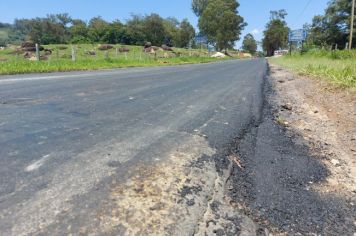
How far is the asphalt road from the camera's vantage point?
192 cm

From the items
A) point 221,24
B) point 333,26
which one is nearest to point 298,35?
point 333,26

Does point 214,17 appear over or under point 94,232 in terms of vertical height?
over

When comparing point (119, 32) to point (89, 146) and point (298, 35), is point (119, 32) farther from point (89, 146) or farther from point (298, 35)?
point (89, 146)

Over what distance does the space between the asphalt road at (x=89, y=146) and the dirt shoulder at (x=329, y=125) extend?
69 centimetres

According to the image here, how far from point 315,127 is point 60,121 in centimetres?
348

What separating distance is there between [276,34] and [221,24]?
3616cm

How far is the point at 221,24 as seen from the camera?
74.5 meters

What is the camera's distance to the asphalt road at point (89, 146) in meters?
1.92

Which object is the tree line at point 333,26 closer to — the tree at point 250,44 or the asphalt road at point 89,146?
the asphalt road at point 89,146

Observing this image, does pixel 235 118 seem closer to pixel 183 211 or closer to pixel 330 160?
pixel 330 160

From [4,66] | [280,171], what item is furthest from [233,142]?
[4,66]

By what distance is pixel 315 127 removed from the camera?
4.86 metres

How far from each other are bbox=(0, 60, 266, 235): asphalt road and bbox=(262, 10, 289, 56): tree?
10343cm

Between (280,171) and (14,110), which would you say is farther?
(14,110)
